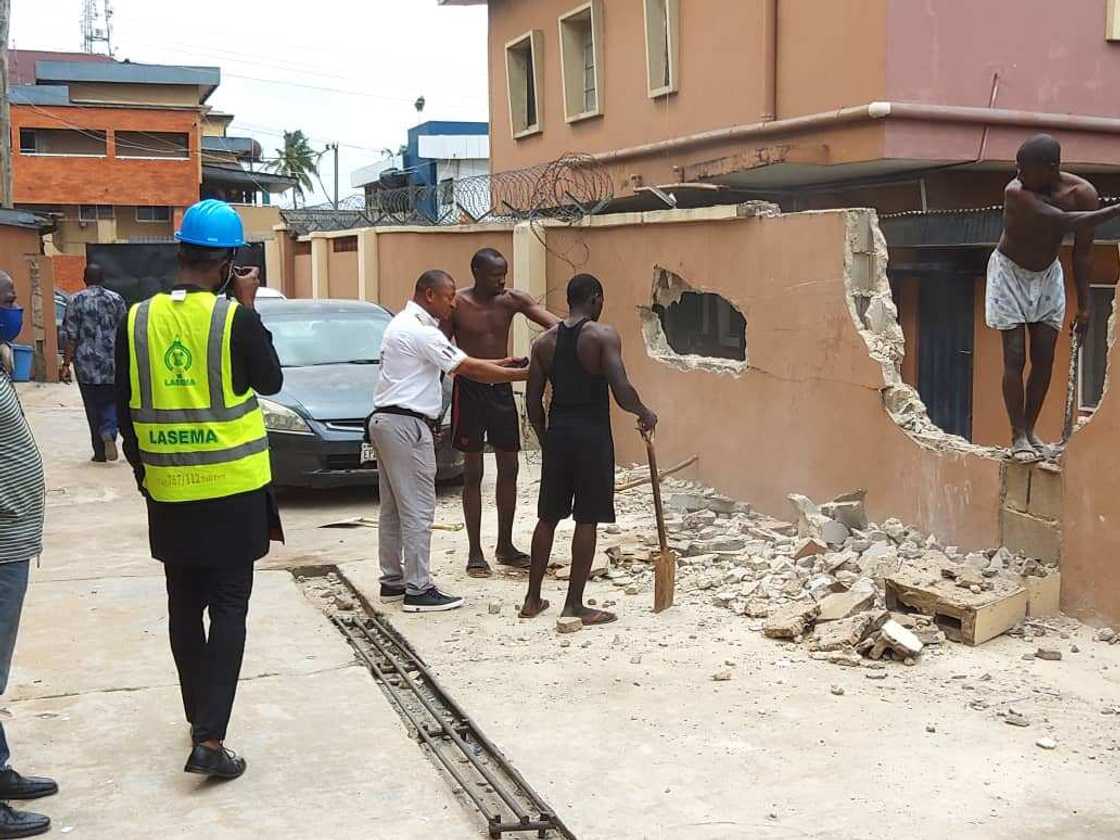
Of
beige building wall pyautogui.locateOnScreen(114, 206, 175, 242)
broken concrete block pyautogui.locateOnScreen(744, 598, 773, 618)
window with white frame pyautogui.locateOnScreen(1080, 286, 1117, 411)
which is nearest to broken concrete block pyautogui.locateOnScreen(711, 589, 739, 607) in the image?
broken concrete block pyautogui.locateOnScreen(744, 598, 773, 618)

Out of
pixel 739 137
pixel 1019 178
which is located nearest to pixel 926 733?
pixel 1019 178

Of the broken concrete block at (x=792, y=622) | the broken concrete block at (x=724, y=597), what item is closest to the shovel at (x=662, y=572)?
the broken concrete block at (x=724, y=597)

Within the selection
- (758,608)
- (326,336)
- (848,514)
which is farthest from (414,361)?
(326,336)

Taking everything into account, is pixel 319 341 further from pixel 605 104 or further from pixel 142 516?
pixel 605 104

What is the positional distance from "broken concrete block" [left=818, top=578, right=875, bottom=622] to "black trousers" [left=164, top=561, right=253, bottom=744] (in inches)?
108

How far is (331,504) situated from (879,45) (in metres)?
6.47

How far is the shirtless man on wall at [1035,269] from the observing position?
6.17 metres

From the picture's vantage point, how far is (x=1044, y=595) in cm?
601

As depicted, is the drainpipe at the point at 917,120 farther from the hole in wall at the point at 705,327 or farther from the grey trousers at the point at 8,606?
the grey trousers at the point at 8,606

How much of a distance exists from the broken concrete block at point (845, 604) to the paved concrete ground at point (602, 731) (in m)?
0.29

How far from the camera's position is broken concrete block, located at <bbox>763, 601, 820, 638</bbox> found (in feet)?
19.3

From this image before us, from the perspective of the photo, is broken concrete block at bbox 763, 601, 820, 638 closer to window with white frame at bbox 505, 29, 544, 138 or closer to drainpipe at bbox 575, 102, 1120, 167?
drainpipe at bbox 575, 102, 1120, 167

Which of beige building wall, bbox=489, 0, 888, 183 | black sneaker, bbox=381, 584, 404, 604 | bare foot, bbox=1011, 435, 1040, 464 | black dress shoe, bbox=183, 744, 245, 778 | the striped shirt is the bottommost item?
black sneaker, bbox=381, 584, 404, 604

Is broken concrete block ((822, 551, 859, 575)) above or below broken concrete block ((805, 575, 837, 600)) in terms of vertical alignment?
above
